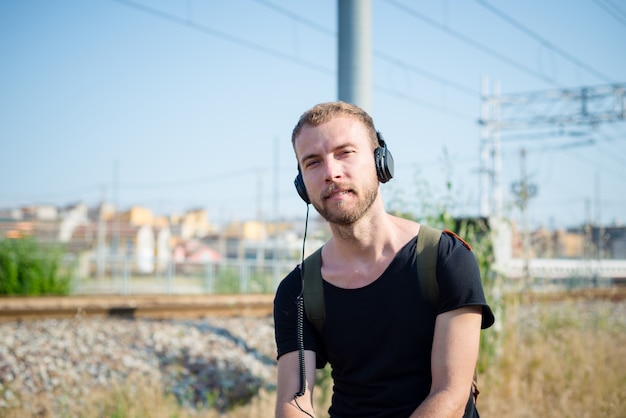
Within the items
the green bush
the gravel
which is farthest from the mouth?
the green bush

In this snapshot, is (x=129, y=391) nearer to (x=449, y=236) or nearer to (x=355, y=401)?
(x=355, y=401)

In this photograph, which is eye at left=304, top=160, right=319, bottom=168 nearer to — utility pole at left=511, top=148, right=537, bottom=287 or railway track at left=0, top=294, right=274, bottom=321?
utility pole at left=511, top=148, right=537, bottom=287

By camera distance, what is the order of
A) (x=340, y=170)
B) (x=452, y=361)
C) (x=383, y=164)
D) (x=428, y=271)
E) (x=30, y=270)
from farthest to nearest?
(x=30, y=270) → (x=383, y=164) → (x=340, y=170) → (x=428, y=271) → (x=452, y=361)

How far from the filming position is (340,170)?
2.35 meters

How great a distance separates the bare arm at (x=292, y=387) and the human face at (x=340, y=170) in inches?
22.0

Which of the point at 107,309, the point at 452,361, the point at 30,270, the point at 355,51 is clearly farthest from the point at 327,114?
the point at 30,270

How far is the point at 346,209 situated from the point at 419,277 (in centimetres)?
37

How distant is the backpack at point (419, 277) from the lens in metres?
2.24

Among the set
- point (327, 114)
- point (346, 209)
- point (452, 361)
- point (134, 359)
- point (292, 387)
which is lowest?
point (134, 359)

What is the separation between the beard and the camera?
2361 millimetres

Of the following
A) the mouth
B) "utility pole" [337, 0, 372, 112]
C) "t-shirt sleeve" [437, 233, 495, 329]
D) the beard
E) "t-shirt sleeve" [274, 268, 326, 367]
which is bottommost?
"t-shirt sleeve" [274, 268, 326, 367]

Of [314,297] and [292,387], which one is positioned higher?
[314,297]

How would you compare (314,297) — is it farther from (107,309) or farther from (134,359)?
(107,309)

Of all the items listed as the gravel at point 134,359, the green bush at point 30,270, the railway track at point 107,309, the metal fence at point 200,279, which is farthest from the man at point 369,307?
the green bush at point 30,270
